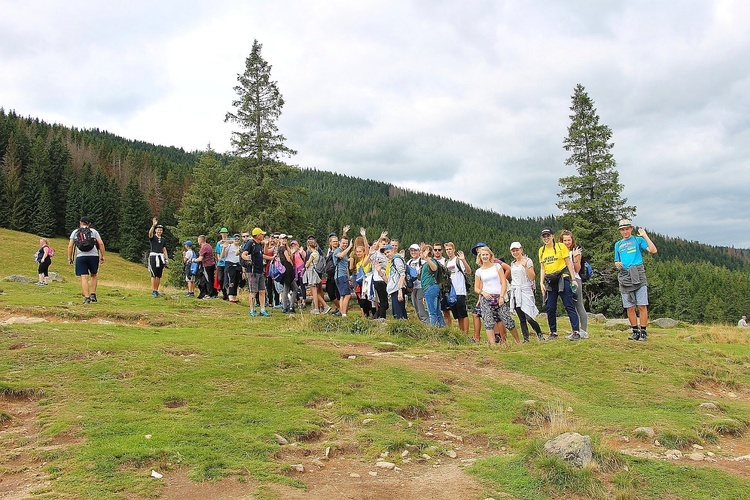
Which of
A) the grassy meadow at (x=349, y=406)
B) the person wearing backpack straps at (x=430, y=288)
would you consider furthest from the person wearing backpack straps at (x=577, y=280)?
the person wearing backpack straps at (x=430, y=288)

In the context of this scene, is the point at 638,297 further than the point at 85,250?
No

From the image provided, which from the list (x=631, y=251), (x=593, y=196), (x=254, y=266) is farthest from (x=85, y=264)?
(x=593, y=196)

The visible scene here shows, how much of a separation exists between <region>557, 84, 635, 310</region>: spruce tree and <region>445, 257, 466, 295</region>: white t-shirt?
2184 cm

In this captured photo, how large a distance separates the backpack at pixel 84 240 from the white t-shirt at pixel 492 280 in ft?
31.4

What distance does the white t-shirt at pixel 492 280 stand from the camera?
32.9 ft

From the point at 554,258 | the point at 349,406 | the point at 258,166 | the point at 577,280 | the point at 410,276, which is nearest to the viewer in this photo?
the point at 349,406

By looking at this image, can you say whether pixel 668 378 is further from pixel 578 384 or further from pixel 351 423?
pixel 351 423

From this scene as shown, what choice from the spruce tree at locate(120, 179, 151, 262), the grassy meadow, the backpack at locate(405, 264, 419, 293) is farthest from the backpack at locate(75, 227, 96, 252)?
the spruce tree at locate(120, 179, 151, 262)

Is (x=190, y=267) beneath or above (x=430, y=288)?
above

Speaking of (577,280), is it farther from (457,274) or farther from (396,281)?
(396,281)

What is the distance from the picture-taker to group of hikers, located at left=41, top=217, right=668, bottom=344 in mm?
10234

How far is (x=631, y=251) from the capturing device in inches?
416

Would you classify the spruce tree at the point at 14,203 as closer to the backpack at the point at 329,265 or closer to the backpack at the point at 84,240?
the backpack at the point at 84,240

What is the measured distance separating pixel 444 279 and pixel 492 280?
176 centimetres
